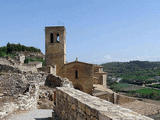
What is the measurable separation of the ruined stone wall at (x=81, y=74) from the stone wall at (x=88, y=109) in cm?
1706

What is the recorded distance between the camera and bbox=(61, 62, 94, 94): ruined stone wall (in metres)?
22.9

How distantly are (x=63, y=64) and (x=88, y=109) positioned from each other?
66.6 feet

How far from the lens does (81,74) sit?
75.9 feet

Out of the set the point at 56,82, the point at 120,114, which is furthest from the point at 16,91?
the point at 120,114

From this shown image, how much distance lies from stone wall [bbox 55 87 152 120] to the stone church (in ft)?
56.1

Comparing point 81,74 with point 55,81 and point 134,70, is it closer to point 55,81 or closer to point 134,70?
point 55,81

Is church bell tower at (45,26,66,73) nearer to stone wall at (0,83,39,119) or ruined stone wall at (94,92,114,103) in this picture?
ruined stone wall at (94,92,114,103)

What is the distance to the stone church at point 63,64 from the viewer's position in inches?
905

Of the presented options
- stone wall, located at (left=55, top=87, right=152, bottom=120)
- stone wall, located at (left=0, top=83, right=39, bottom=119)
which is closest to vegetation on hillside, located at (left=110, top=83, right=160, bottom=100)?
stone wall, located at (left=0, top=83, right=39, bottom=119)

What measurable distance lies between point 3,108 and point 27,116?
81cm

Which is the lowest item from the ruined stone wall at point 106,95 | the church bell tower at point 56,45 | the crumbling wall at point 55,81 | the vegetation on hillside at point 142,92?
the vegetation on hillside at point 142,92

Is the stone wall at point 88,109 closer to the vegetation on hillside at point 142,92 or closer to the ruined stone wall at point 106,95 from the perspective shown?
the ruined stone wall at point 106,95

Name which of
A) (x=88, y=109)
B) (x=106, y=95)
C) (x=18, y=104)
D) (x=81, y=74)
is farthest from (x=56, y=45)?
(x=88, y=109)

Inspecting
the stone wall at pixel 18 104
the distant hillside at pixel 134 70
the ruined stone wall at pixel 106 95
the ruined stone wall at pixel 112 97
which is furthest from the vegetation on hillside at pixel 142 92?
the stone wall at pixel 18 104
